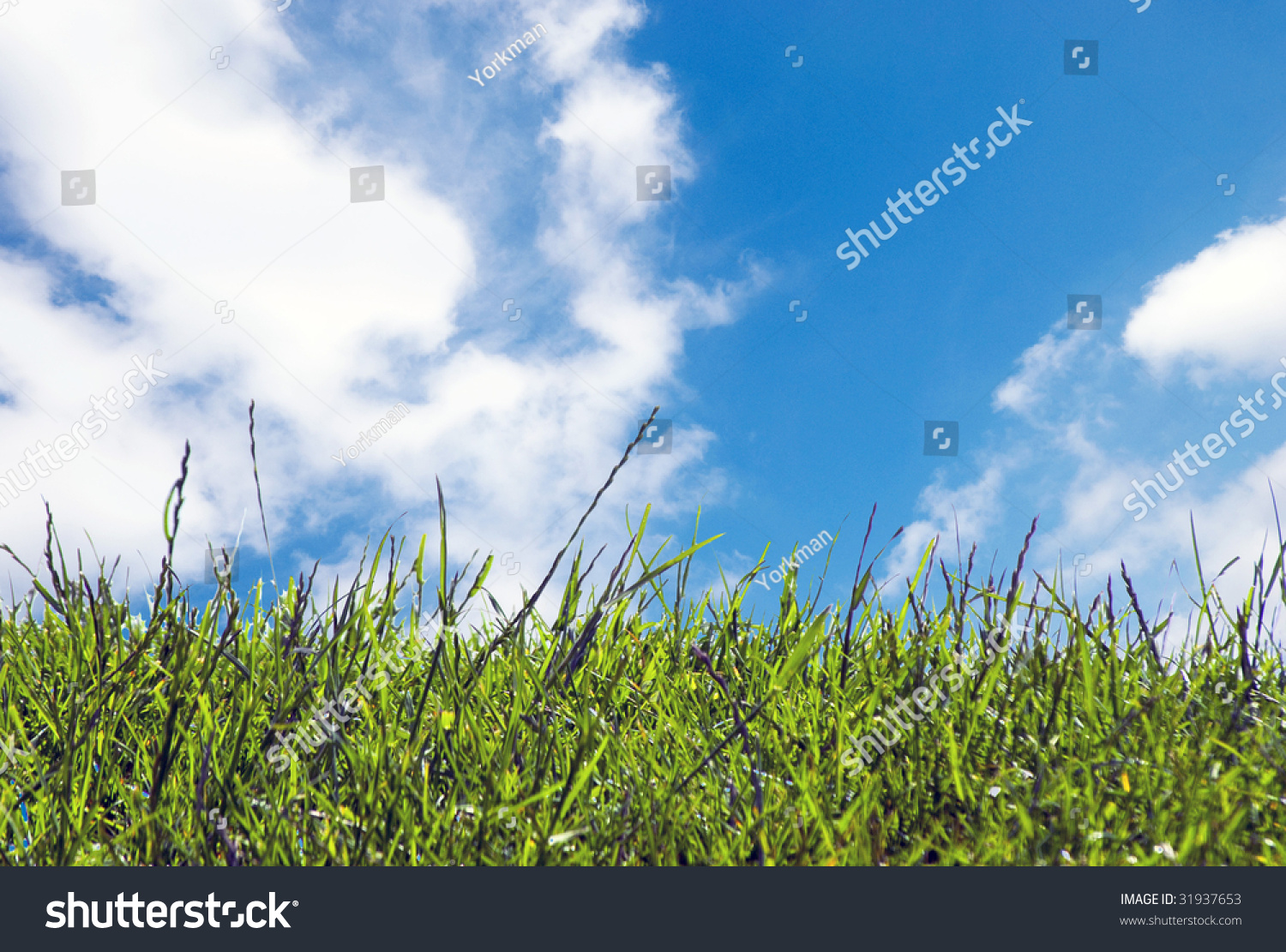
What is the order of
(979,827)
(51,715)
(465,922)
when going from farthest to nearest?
(51,715), (979,827), (465,922)

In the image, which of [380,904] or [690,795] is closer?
[380,904]

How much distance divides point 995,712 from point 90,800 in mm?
2387

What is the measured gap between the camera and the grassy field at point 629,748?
1.66m

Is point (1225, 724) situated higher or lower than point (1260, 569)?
lower

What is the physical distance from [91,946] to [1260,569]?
309cm

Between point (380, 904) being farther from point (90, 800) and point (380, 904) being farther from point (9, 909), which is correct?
point (90, 800)

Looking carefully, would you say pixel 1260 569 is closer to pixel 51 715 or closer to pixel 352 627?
pixel 352 627

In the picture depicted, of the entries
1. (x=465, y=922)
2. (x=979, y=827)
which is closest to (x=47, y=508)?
(x=465, y=922)

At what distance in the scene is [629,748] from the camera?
2014 mm

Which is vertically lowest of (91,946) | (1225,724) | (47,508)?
(91,946)

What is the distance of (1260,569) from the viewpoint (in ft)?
7.85

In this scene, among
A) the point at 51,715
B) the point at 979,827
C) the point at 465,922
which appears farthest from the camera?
the point at 51,715

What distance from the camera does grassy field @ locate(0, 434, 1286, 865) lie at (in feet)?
5.43

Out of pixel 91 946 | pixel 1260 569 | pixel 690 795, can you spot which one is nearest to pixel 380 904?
pixel 91 946
